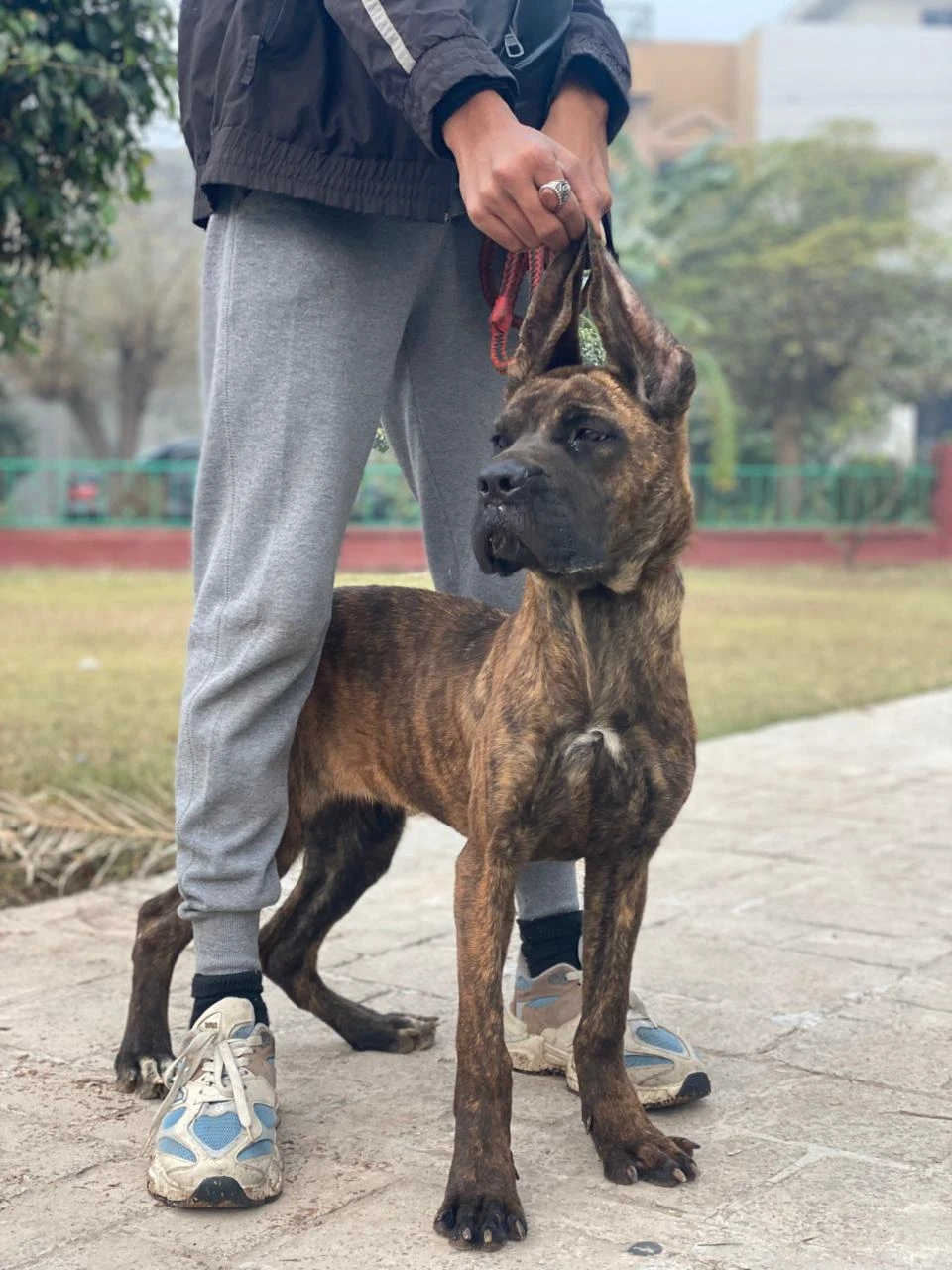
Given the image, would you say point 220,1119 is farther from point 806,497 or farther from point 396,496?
point 806,497

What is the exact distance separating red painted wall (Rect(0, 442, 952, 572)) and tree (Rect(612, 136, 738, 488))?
0.99 m

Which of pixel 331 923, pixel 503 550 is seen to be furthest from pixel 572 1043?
pixel 503 550

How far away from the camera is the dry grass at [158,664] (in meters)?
5.54

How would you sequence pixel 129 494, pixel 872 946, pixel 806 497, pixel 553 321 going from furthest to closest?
pixel 806 497 → pixel 129 494 → pixel 872 946 → pixel 553 321

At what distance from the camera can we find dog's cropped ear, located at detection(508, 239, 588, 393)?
244 cm

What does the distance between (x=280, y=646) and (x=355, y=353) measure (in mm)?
497

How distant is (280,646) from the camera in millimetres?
2576

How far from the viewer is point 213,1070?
2.48m

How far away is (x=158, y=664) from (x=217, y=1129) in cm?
728

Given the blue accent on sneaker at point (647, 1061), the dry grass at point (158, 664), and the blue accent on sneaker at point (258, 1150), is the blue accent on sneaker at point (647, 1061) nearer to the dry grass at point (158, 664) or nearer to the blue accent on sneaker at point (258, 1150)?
the blue accent on sneaker at point (258, 1150)

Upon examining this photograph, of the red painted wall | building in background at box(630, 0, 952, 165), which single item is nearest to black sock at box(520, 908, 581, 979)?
the red painted wall

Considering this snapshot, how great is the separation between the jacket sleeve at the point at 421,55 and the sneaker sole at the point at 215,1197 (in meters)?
1.53

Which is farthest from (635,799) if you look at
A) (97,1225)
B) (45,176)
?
(45,176)

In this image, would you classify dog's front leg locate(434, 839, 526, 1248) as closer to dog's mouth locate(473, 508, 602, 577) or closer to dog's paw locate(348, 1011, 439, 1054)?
dog's mouth locate(473, 508, 602, 577)
